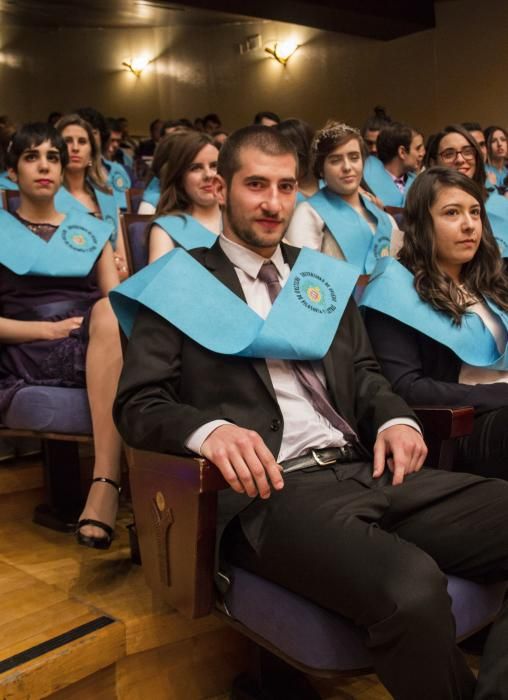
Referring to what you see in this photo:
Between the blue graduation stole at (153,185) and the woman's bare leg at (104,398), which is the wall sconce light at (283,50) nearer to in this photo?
the blue graduation stole at (153,185)

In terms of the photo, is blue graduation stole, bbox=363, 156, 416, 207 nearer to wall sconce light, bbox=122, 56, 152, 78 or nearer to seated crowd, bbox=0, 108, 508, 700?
seated crowd, bbox=0, 108, 508, 700

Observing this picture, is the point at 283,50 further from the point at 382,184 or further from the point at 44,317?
the point at 44,317

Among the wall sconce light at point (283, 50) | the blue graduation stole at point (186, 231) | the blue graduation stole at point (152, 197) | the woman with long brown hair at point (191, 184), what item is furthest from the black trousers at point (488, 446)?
the wall sconce light at point (283, 50)

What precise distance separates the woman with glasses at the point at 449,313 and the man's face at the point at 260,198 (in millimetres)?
364

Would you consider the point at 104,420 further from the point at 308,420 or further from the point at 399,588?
the point at 399,588

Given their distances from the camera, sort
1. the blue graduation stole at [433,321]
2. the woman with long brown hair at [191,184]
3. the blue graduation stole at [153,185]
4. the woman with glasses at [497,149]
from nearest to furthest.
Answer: the blue graduation stole at [433,321], the woman with long brown hair at [191,184], the blue graduation stole at [153,185], the woman with glasses at [497,149]

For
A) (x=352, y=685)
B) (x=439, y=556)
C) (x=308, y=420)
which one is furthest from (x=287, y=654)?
(x=352, y=685)

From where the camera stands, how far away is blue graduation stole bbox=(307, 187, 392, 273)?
279cm

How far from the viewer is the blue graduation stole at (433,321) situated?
5.78 ft

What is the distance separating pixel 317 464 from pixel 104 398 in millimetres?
582

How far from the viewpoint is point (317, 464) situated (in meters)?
1.40

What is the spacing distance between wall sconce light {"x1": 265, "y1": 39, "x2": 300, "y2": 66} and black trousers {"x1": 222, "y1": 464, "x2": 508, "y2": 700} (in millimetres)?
8180

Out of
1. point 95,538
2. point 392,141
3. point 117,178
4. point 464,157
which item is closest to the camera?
point 95,538

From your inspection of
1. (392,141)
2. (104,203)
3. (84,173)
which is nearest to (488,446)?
(104,203)
